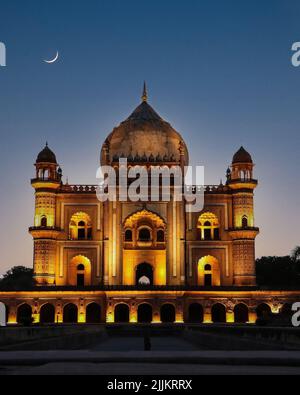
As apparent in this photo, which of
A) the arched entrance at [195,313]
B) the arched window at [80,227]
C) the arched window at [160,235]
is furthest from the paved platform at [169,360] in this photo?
the arched window at [80,227]

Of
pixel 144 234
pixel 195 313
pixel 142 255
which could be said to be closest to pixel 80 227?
pixel 144 234

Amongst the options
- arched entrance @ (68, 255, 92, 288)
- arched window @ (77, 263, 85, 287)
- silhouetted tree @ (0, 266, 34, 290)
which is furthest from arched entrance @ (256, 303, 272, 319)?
silhouetted tree @ (0, 266, 34, 290)

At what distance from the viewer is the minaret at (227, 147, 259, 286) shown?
42.1m

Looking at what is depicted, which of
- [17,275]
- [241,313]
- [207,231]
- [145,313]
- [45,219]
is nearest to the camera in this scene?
[145,313]

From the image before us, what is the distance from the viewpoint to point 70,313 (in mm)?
40969

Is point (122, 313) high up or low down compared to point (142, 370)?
up

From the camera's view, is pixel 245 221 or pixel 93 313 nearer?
pixel 93 313

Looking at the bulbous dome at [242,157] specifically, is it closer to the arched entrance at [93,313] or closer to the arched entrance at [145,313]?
the arched entrance at [145,313]

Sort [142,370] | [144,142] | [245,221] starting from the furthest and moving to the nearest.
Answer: [144,142], [245,221], [142,370]

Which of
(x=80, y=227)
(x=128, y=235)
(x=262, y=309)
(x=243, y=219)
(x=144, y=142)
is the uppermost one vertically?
(x=144, y=142)

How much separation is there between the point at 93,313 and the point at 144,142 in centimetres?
1188

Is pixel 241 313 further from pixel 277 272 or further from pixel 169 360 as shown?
pixel 169 360
